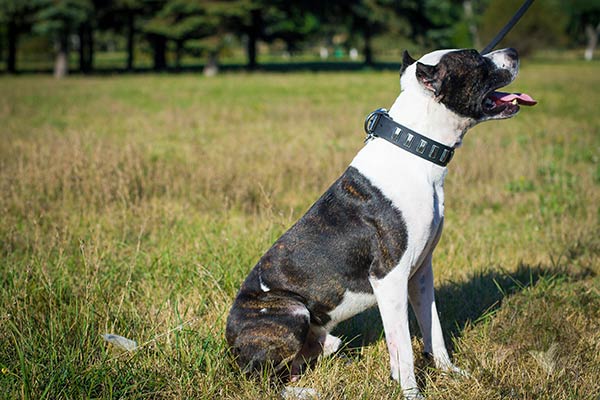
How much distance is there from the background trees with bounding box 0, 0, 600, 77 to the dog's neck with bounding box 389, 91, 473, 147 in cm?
3060

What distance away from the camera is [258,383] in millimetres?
3164

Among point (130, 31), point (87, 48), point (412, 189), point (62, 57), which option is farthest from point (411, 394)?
point (87, 48)

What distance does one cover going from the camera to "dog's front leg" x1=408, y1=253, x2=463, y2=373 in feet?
11.3

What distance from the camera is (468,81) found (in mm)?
3033

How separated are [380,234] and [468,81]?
0.89 metres

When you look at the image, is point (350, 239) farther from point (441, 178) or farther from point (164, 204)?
point (164, 204)

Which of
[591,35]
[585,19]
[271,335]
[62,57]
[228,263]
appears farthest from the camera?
[591,35]

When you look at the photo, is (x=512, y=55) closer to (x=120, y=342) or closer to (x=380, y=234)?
(x=380, y=234)

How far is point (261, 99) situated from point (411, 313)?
14.8 metres

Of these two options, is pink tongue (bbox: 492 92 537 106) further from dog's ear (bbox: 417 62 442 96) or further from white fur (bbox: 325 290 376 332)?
white fur (bbox: 325 290 376 332)

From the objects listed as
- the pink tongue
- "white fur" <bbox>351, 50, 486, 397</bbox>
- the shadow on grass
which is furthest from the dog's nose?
the shadow on grass

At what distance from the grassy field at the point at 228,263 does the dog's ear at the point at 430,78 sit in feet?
5.06

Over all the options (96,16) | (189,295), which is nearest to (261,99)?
(189,295)

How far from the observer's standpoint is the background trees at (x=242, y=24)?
1282 inches
